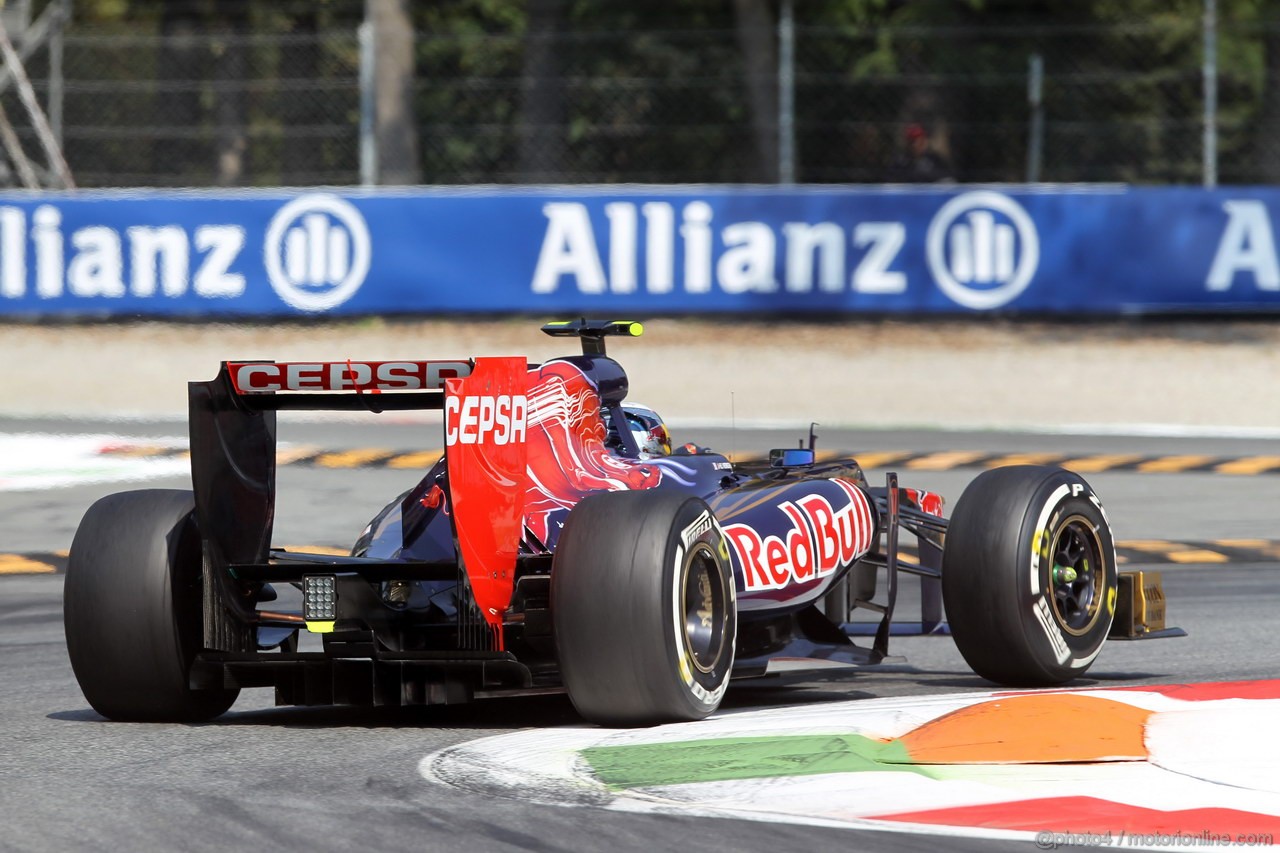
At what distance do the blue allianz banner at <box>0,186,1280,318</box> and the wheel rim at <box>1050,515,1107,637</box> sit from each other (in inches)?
486

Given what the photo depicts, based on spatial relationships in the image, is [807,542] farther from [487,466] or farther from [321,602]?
[321,602]

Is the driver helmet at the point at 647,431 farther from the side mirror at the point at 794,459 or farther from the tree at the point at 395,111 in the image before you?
the tree at the point at 395,111

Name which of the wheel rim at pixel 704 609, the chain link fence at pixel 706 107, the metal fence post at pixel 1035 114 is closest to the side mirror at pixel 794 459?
the wheel rim at pixel 704 609

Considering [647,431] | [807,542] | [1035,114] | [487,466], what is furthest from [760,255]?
[487,466]

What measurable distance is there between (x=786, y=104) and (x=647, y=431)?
13864 mm

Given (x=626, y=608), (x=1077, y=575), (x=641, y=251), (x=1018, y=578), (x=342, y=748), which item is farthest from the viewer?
(x=641, y=251)

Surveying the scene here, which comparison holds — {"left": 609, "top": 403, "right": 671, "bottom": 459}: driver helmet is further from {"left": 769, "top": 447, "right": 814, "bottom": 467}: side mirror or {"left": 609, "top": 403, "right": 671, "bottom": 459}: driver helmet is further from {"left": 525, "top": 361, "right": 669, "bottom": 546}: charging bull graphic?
{"left": 769, "top": 447, "right": 814, "bottom": 467}: side mirror

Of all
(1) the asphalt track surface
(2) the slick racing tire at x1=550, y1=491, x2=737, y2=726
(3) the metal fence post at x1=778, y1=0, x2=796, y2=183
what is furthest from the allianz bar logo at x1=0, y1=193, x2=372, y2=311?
(2) the slick racing tire at x1=550, y1=491, x2=737, y2=726

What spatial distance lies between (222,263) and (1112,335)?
8346mm

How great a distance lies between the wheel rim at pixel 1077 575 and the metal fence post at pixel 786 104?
13.7 m

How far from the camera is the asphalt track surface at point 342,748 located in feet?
16.4

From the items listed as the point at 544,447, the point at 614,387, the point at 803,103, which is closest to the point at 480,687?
the point at 544,447

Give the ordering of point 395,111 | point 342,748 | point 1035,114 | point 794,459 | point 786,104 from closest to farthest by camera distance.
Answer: point 342,748 → point 794,459 → point 786,104 → point 395,111 → point 1035,114

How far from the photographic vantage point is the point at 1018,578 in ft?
23.7
